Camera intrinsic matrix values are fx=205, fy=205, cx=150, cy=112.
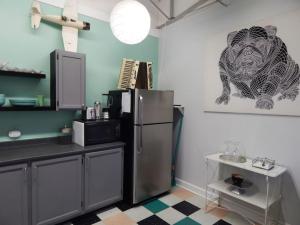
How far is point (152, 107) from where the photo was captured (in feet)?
9.02

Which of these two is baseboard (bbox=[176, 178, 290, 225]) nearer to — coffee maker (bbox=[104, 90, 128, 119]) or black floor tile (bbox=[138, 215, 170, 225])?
black floor tile (bbox=[138, 215, 170, 225])

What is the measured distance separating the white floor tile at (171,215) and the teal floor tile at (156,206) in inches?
2.6

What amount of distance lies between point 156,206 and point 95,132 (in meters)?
1.28

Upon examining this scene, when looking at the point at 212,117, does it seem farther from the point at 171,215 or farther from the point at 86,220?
the point at 86,220

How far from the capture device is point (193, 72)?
10.4ft

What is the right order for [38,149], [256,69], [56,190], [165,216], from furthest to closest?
[165,216]
[256,69]
[38,149]
[56,190]

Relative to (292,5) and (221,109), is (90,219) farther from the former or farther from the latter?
(292,5)

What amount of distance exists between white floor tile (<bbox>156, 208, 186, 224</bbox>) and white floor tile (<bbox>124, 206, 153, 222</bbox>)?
151 millimetres

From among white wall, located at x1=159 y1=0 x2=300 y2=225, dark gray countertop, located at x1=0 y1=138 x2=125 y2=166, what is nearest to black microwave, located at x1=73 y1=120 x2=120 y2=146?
dark gray countertop, located at x1=0 y1=138 x2=125 y2=166

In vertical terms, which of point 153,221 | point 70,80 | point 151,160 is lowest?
point 153,221

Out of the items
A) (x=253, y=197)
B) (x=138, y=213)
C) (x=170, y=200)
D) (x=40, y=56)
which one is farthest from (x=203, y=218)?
(x=40, y=56)

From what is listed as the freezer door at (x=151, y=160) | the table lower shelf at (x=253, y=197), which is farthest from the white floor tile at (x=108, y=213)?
the table lower shelf at (x=253, y=197)

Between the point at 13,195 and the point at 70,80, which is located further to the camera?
the point at 70,80

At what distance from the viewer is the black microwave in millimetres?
2512
